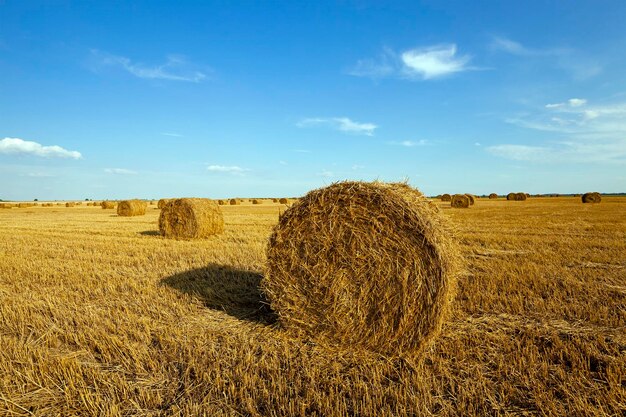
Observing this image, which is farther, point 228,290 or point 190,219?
point 190,219

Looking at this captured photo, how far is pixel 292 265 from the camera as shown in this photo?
15.8ft

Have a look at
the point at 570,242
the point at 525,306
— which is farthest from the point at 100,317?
the point at 570,242

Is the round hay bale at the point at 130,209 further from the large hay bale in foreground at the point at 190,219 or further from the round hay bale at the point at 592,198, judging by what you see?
the round hay bale at the point at 592,198

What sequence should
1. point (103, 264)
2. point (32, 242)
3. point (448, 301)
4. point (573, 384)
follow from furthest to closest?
point (32, 242)
point (103, 264)
point (448, 301)
point (573, 384)

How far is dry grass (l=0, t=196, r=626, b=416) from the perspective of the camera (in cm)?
312

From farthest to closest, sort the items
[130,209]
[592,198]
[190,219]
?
[592,198]
[130,209]
[190,219]

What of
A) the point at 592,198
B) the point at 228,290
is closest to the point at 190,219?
the point at 228,290

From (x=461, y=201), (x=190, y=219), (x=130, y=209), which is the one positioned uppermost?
(x=461, y=201)

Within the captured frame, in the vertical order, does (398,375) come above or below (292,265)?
below

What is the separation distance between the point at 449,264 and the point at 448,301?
42cm

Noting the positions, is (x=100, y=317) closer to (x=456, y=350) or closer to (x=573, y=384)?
(x=456, y=350)

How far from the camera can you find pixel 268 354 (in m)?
4.07

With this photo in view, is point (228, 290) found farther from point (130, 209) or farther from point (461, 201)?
point (461, 201)

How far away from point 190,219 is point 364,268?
10.6 metres
